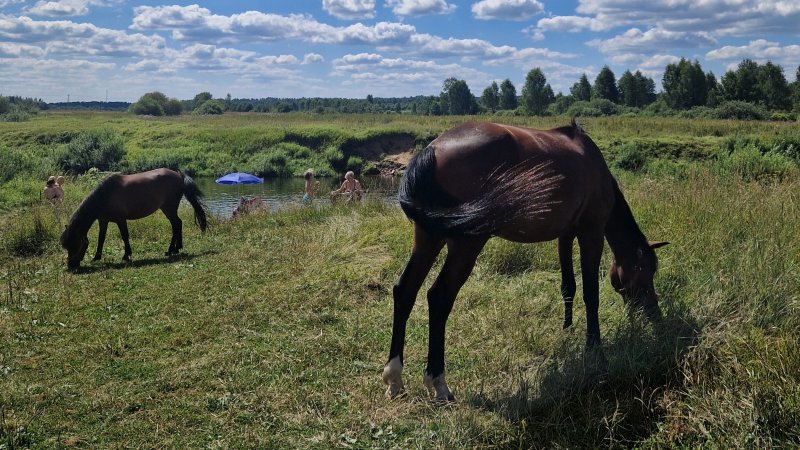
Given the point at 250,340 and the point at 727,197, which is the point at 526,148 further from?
the point at 727,197

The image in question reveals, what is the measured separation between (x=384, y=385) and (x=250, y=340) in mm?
1745

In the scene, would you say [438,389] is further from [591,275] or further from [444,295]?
[591,275]

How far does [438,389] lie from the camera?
427 centimetres

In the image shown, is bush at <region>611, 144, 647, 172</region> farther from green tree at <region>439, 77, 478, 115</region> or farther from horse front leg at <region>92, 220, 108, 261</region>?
green tree at <region>439, 77, 478, 115</region>

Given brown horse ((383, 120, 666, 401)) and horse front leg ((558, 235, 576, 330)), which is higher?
brown horse ((383, 120, 666, 401))

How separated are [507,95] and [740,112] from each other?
4390cm

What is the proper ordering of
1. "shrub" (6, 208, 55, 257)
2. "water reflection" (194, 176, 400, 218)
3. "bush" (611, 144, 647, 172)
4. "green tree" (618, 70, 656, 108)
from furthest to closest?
"green tree" (618, 70, 656, 108), "bush" (611, 144, 647, 172), "water reflection" (194, 176, 400, 218), "shrub" (6, 208, 55, 257)

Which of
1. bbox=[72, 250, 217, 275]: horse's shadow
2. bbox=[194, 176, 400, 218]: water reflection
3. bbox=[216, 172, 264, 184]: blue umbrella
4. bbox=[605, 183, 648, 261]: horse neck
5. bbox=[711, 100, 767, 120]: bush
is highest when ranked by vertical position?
bbox=[711, 100, 767, 120]: bush

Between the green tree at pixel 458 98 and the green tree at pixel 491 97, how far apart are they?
354 centimetres

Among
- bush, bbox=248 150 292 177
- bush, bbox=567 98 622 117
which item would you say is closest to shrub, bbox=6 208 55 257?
bush, bbox=248 150 292 177

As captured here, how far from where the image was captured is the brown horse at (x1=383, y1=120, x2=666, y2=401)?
411 centimetres

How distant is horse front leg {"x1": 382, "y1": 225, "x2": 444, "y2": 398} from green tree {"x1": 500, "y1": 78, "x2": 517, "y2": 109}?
8910cm

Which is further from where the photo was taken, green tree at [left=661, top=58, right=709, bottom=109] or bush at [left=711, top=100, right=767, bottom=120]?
green tree at [left=661, top=58, right=709, bottom=109]

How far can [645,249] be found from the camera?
518 centimetres
